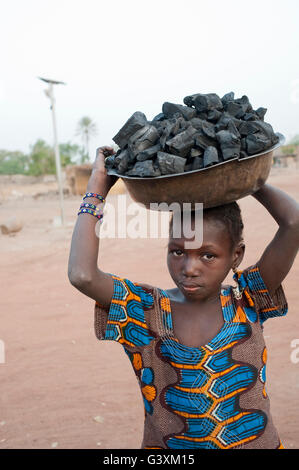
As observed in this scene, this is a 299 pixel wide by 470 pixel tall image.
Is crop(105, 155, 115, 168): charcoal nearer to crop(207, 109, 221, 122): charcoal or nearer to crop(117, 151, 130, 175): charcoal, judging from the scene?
crop(117, 151, 130, 175): charcoal

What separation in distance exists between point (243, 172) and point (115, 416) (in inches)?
102

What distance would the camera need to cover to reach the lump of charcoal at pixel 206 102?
139 cm

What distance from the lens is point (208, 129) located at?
4.34 ft

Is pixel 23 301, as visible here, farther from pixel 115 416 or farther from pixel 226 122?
pixel 226 122

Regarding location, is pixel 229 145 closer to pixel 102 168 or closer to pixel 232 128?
pixel 232 128

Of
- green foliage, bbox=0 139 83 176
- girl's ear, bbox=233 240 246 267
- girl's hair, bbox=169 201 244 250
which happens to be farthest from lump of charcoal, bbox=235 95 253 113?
green foliage, bbox=0 139 83 176

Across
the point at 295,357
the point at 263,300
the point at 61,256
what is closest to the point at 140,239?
the point at 61,256

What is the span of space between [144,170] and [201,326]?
0.63m

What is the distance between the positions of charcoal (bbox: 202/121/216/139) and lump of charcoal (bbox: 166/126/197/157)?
0.04 m

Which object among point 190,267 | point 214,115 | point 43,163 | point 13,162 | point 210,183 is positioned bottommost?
point 190,267

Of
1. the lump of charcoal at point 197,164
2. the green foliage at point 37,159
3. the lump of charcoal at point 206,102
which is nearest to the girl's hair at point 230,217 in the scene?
the lump of charcoal at point 197,164

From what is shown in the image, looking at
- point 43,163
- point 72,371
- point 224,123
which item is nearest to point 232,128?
point 224,123

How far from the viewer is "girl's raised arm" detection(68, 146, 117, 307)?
1436mm

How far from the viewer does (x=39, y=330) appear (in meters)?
5.03
